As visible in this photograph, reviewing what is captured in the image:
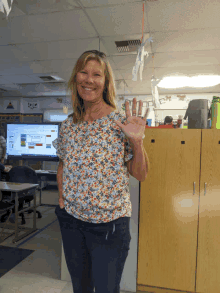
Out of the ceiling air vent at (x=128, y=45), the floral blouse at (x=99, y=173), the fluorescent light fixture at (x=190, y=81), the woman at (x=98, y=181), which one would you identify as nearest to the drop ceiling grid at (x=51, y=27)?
the ceiling air vent at (x=128, y=45)

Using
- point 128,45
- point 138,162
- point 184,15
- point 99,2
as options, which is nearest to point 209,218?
point 138,162

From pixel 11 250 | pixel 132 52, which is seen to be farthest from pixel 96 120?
pixel 132 52

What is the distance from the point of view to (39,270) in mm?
2064

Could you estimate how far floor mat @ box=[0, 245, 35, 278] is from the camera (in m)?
2.07

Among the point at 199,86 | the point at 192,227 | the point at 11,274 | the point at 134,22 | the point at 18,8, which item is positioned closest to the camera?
the point at 192,227

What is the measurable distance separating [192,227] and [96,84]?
1.39 m

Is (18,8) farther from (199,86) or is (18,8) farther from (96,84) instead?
(199,86)

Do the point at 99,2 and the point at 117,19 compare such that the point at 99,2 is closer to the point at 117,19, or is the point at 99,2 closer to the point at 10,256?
the point at 117,19

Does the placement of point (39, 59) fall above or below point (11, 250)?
above

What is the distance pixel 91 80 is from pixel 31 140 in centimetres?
242

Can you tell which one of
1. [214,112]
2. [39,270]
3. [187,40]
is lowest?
[39,270]

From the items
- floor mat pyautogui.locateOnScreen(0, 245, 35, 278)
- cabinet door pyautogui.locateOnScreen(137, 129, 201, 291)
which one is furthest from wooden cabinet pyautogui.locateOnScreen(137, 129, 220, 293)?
floor mat pyautogui.locateOnScreen(0, 245, 35, 278)

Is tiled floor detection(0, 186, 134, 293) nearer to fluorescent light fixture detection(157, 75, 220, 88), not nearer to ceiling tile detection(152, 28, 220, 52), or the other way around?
ceiling tile detection(152, 28, 220, 52)

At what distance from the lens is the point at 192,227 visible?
67.1 inches
